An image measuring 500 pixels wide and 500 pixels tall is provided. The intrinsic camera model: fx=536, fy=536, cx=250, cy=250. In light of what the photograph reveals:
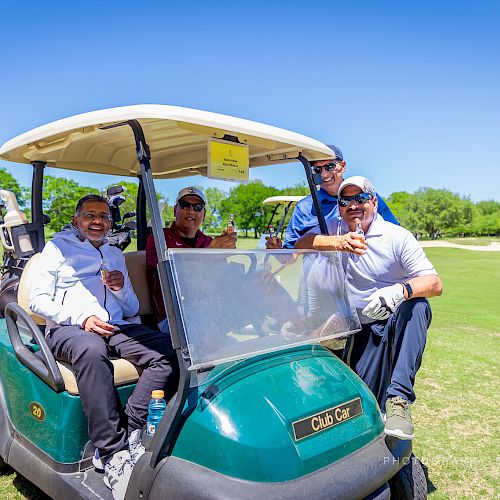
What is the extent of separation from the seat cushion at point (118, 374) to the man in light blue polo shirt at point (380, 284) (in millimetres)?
985

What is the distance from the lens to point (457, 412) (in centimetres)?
415

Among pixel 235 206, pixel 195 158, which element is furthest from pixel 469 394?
pixel 235 206

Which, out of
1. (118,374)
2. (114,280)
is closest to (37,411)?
(118,374)

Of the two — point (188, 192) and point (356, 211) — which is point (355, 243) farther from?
point (188, 192)

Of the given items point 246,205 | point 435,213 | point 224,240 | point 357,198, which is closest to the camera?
point 357,198

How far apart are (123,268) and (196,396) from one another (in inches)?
55.4

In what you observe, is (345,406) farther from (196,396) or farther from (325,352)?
(196,396)

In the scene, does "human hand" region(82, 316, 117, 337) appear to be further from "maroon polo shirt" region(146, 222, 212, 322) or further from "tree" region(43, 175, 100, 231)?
"tree" region(43, 175, 100, 231)

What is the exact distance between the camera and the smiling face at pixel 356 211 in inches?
111

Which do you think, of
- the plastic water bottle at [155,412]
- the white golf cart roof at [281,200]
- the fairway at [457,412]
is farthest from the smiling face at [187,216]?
the white golf cart roof at [281,200]

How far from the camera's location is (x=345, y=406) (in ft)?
7.18

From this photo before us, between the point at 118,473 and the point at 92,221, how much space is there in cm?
144

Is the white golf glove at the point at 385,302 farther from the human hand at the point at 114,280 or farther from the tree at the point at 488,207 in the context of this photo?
the tree at the point at 488,207

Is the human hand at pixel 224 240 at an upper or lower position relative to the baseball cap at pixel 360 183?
lower
